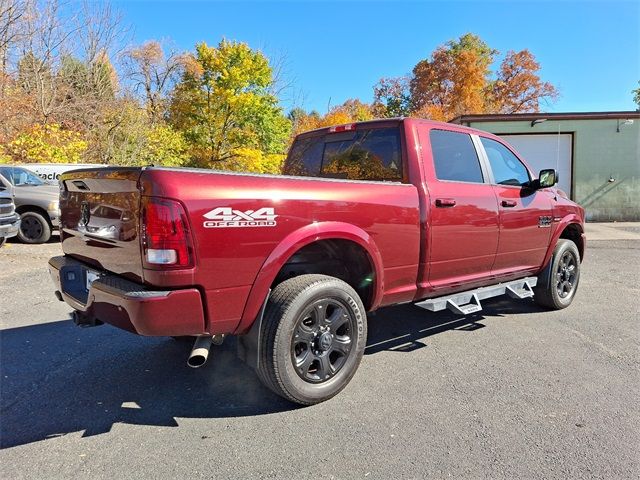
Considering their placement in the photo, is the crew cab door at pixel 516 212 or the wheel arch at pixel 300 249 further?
the crew cab door at pixel 516 212

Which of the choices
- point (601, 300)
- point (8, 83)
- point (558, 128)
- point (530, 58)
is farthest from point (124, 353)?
point (530, 58)

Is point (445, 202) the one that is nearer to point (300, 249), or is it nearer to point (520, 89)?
point (300, 249)

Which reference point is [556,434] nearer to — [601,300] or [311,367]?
[311,367]

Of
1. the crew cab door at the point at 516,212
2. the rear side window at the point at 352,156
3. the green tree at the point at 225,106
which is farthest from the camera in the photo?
the green tree at the point at 225,106

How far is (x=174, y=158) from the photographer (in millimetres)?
22719

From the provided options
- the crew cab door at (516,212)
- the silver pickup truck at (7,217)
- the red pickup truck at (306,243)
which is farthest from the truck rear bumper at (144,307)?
the silver pickup truck at (7,217)

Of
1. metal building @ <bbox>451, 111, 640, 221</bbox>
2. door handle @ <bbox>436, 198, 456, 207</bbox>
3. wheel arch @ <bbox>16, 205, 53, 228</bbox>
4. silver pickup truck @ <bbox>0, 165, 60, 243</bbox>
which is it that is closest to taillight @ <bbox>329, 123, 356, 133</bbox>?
door handle @ <bbox>436, 198, 456, 207</bbox>

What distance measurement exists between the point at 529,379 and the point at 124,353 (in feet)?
10.9

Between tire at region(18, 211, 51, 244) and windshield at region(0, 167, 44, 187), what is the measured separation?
0.77m

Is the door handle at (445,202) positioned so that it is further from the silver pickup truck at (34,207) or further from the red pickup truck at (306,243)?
the silver pickup truck at (34,207)

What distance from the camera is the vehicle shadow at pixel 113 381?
9.73ft

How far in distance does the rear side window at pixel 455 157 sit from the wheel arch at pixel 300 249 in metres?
1.04

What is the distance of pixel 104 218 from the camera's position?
2.95m

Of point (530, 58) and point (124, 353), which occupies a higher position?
point (530, 58)
